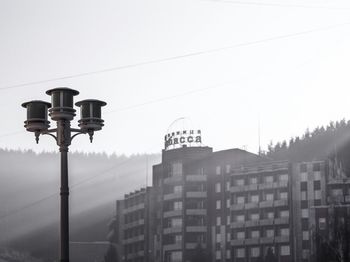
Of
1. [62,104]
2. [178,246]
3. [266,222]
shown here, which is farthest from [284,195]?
[62,104]

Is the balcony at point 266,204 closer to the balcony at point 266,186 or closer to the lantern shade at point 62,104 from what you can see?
the balcony at point 266,186

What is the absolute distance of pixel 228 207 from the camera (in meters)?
159

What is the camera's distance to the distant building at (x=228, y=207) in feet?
486

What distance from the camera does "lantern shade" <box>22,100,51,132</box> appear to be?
56.6 ft

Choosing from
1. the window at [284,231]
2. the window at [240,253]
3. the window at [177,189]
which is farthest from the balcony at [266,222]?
the window at [177,189]

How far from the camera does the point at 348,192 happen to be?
147 metres

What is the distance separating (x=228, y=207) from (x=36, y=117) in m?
144

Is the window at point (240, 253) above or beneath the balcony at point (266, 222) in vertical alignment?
beneath

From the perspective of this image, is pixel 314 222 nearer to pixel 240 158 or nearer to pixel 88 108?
pixel 240 158

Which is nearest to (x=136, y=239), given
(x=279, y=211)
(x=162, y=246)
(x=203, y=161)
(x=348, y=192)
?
(x=162, y=246)

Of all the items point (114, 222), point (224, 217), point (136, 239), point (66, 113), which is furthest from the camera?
point (114, 222)

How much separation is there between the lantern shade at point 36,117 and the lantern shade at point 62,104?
0.33m

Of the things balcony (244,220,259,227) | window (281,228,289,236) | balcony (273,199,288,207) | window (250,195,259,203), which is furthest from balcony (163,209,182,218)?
window (281,228,289,236)

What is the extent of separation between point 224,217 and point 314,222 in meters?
21.0
